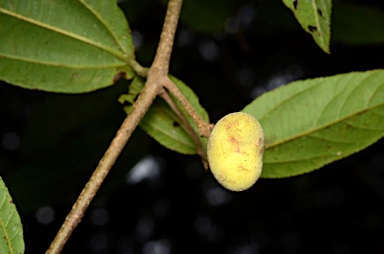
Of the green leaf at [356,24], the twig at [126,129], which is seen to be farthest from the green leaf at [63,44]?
the green leaf at [356,24]

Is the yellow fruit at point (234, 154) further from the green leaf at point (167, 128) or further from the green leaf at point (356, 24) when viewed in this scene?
the green leaf at point (356, 24)

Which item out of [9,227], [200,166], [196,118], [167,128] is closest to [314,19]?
[196,118]

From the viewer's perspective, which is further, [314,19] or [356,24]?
[356,24]

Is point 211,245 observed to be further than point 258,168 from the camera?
Yes

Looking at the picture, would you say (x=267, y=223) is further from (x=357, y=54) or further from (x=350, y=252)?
(x=357, y=54)

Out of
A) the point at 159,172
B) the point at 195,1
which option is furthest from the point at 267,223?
the point at 195,1

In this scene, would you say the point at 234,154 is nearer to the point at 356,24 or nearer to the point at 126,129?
the point at 126,129

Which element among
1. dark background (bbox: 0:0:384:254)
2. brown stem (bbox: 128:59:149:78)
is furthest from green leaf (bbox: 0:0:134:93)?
dark background (bbox: 0:0:384:254)
